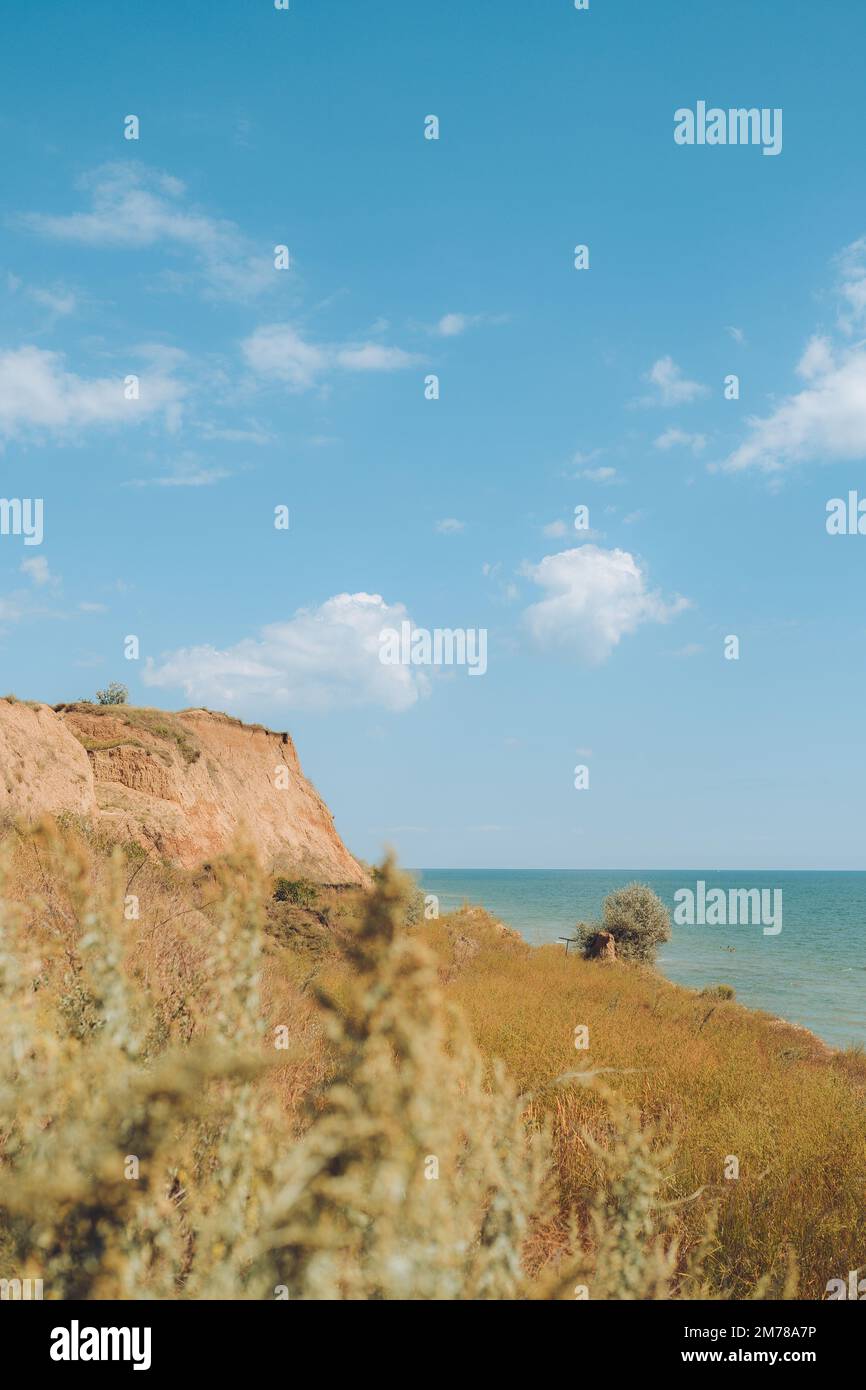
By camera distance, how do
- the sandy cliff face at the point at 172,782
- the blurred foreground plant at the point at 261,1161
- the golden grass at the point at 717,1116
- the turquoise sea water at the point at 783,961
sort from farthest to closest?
the turquoise sea water at the point at 783,961
the sandy cliff face at the point at 172,782
the golden grass at the point at 717,1116
the blurred foreground plant at the point at 261,1161

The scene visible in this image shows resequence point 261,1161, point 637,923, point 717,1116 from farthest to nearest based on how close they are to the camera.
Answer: point 637,923 → point 717,1116 → point 261,1161

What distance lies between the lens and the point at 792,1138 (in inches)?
287

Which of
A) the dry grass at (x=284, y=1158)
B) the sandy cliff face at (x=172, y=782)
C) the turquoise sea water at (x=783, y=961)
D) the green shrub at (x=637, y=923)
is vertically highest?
the sandy cliff face at (x=172, y=782)

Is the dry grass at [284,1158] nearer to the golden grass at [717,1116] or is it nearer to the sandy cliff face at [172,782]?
the golden grass at [717,1116]

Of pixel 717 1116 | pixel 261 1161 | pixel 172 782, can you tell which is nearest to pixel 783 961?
pixel 172 782

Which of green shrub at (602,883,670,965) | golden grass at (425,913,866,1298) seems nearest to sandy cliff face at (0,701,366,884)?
golden grass at (425,913,866,1298)

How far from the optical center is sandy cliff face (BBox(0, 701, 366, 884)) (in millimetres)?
20250

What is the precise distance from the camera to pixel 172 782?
28438mm

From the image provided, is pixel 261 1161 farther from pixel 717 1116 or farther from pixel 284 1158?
pixel 717 1116

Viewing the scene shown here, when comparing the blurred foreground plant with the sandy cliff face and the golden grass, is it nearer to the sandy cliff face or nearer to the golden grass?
the golden grass

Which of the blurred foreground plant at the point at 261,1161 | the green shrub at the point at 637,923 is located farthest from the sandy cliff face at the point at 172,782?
the blurred foreground plant at the point at 261,1161

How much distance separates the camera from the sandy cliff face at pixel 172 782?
20250 mm
